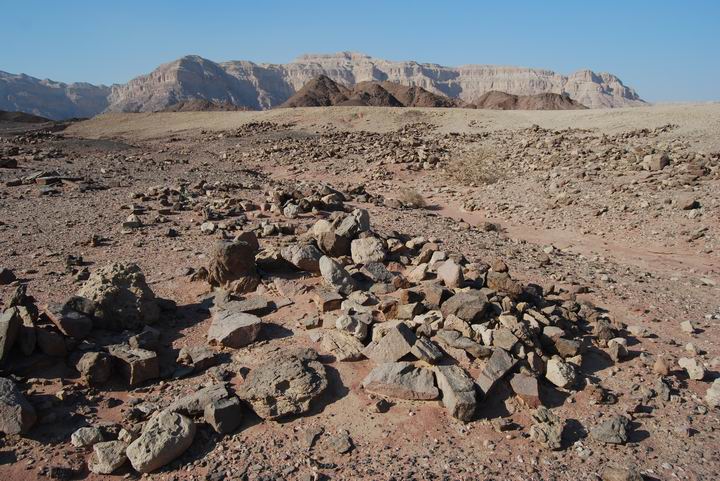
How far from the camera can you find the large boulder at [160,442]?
284cm

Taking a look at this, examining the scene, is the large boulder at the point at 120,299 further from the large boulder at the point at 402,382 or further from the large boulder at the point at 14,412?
the large boulder at the point at 402,382

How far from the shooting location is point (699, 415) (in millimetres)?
3463

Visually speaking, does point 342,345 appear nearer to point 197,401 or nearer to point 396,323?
point 396,323

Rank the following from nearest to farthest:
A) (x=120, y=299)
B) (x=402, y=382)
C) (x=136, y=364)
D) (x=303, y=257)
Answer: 1. (x=402, y=382)
2. (x=136, y=364)
3. (x=120, y=299)
4. (x=303, y=257)

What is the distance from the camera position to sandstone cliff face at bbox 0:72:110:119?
422 ft

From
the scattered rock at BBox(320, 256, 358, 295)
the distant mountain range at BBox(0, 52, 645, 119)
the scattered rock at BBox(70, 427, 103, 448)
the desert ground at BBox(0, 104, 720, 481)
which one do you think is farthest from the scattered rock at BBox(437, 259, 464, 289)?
the distant mountain range at BBox(0, 52, 645, 119)

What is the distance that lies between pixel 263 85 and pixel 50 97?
57468mm

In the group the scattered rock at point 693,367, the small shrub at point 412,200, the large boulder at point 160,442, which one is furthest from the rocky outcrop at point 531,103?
the large boulder at point 160,442

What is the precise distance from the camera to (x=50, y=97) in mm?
138750

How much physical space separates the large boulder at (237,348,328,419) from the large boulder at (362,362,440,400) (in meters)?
0.34

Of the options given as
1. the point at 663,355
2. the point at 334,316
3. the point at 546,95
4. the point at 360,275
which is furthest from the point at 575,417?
the point at 546,95

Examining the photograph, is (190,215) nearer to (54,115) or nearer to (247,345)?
(247,345)

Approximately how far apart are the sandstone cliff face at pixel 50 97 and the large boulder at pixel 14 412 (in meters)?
146

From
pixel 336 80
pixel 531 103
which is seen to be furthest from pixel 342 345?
pixel 336 80
